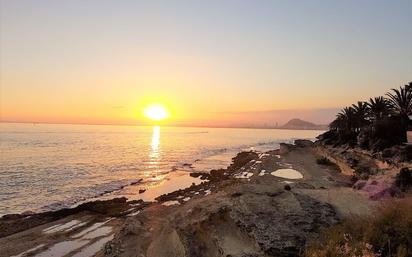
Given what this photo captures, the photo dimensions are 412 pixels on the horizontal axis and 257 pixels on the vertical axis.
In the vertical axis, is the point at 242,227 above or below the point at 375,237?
below

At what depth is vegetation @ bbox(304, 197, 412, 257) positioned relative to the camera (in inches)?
465

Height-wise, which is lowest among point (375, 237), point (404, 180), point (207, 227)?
point (207, 227)

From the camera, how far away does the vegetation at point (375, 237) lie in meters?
11.8

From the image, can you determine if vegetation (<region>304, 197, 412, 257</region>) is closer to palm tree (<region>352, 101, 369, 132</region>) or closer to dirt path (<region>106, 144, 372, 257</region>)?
dirt path (<region>106, 144, 372, 257</region>)

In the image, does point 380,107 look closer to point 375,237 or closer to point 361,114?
point 361,114

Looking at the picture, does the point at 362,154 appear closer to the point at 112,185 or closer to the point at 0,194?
the point at 112,185

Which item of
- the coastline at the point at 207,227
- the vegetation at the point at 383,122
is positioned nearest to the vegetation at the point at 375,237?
the coastline at the point at 207,227

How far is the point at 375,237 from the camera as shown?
12922 mm

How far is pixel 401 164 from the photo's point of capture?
1284 inches

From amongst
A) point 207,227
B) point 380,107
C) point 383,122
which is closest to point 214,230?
point 207,227

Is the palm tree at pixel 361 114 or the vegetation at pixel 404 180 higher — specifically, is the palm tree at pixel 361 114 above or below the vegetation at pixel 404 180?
above

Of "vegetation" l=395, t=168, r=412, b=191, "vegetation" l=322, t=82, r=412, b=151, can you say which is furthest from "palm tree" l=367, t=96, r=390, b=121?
"vegetation" l=395, t=168, r=412, b=191

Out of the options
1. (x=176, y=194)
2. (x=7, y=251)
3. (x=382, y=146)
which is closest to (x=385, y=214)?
(x=7, y=251)

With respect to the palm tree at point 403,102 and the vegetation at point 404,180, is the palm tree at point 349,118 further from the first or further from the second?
the vegetation at point 404,180
